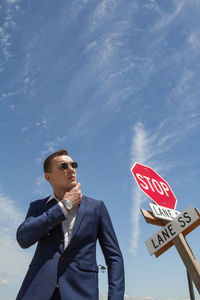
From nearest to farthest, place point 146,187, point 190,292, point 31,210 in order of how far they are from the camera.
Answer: point 31,210 → point 190,292 → point 146,187

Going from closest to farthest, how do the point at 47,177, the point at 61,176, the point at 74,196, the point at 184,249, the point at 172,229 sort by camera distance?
the point at 74,196 < the point at 61,176 < the point at 47,177 < the point at 184,249 < the point at 172,229

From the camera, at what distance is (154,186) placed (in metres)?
4.90

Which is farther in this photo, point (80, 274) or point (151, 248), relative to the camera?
point (151, 248)

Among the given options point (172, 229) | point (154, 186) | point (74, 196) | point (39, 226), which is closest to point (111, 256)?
point (74, 196)

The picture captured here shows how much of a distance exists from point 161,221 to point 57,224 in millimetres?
2448

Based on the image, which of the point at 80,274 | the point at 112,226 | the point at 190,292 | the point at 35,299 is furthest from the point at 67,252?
the point at 190,292

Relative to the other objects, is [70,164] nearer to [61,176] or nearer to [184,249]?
[61,176]

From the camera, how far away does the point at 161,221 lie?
15.2 feet

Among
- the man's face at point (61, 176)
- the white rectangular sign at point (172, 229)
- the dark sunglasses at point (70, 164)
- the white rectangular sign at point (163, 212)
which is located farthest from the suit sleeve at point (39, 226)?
the white rectangular sign at point (172, 229)

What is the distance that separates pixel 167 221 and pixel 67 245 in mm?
2343

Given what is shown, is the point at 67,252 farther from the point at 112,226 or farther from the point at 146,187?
the point at 146,187

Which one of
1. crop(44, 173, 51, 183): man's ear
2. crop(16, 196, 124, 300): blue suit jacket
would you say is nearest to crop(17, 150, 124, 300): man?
crop(16, 196, 124, 300): blue suit jacket

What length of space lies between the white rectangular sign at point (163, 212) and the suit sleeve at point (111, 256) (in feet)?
4.62

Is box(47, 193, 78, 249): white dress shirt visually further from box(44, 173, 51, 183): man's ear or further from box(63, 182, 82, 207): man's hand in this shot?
box(44, 173, 51, 183): man's ear
